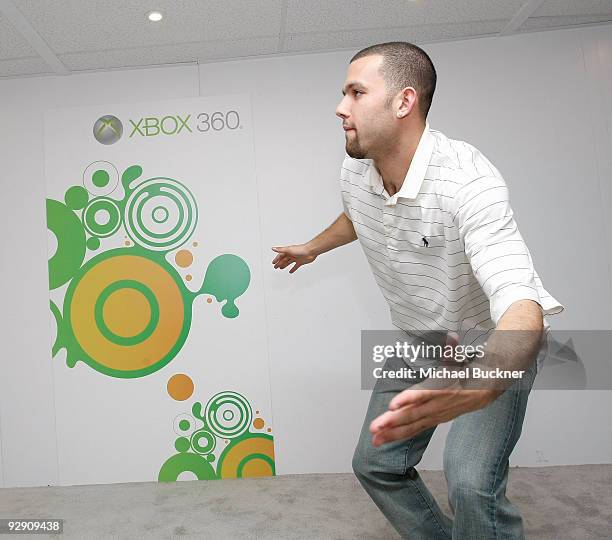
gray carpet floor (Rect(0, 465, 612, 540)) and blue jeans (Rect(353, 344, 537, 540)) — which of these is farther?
gray carpet floor (Rect(0, 465, 612, 540))

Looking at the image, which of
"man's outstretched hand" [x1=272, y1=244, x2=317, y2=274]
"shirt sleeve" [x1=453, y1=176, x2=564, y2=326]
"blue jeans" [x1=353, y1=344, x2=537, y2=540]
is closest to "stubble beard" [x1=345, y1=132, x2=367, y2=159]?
"shirt sleeve" [x1=453, y1=176, x2=564, y2=326]

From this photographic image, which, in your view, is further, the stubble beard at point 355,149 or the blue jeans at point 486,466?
the stubble beard at point 355,149

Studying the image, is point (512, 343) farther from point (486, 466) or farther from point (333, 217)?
point (333, 217)

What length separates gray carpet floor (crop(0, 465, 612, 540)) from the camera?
2.23m

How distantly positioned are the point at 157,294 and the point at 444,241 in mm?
1795

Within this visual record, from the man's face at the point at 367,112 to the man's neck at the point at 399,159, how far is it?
0.10 feet

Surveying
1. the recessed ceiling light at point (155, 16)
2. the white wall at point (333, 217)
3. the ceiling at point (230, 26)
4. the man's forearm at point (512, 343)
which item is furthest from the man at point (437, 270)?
the recessed ceiling light at point (155, 16)

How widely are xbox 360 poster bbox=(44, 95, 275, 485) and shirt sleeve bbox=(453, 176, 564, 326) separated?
5.49 feet

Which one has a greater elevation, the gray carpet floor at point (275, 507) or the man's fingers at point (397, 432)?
the man's fingers at point (397, 432)

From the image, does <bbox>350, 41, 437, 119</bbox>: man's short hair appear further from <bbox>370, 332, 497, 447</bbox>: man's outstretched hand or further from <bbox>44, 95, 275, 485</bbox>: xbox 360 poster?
<bbox>44, 95, 275, 485</bbox>: xbox 360 poster

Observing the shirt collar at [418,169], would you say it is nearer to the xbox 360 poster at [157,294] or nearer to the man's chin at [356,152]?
the man's chin at [356,152]

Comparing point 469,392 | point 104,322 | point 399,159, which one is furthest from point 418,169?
point 104,322

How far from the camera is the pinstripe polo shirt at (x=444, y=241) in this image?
4.19 feet

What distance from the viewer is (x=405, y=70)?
5.36 feet
